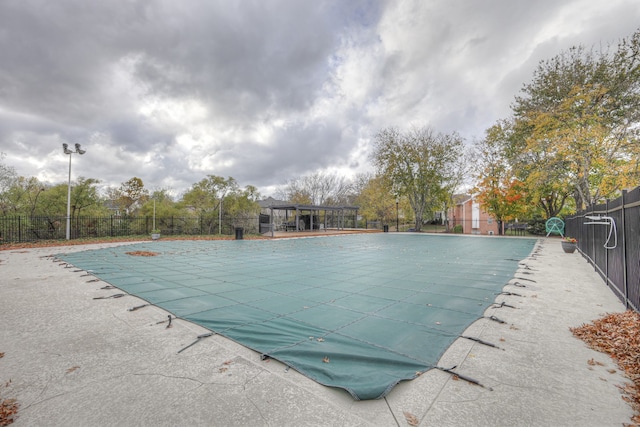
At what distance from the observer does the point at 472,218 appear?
102ft

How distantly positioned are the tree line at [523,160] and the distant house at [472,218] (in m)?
3.21

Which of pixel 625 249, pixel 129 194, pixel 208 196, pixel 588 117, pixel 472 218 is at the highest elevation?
pixel 588 117

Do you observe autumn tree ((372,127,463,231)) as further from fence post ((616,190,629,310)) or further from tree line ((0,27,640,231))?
fence post ((616,190,629,310))

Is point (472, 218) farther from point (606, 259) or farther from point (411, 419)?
point (411, 419)

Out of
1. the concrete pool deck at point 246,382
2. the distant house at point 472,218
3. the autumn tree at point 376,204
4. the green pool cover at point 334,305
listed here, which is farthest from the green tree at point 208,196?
the distant house at point 472,218

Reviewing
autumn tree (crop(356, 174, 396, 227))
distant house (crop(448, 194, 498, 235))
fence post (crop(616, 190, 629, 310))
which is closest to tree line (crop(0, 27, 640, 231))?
distant house (crop(448, 194, 498, 235))

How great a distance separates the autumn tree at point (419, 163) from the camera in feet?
80.6

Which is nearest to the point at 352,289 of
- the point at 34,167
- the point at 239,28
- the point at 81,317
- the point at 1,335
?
the point at 81,317

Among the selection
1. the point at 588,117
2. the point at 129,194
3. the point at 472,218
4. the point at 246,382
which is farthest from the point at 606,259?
the point at 129,194

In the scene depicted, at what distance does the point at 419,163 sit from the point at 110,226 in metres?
23.8

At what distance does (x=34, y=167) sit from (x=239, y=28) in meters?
16.5

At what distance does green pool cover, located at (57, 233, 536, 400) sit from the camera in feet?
7.95

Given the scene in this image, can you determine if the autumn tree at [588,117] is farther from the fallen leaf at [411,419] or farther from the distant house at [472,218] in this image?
the fallen leaf at [411,419]

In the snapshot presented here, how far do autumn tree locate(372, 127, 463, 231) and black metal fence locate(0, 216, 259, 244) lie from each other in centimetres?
1311
